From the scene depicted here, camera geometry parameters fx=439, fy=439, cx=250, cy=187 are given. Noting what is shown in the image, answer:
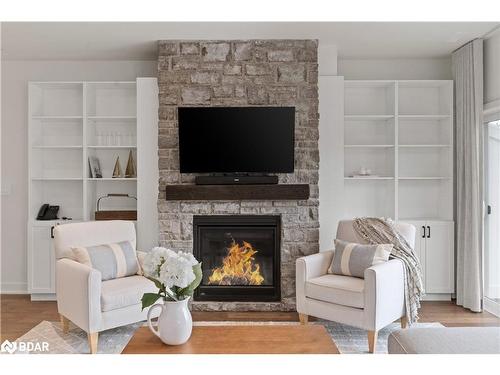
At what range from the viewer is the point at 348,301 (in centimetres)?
319

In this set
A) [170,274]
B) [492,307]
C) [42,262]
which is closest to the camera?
[170,274]

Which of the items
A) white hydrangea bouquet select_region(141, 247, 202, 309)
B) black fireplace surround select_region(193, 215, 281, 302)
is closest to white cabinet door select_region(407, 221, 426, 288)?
black fireplace surround select_region(193, 215, 281, 302)

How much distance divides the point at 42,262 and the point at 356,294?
3170 millimetres

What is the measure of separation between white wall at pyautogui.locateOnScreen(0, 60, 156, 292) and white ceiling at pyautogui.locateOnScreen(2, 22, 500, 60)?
4.8 inches

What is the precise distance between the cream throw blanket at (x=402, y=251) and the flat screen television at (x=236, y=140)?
861 mm

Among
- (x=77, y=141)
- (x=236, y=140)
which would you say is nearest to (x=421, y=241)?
(x=236, y=140)

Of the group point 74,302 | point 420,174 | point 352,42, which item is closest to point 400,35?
point 352,42

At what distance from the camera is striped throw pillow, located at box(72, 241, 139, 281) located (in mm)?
3320

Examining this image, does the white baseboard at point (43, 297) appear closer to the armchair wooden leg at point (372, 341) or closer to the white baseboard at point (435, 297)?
the armchair wooden leg at point (372, 341)

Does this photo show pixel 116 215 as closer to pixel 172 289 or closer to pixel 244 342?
pixel 172 289

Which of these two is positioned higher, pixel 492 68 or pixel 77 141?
pixel 492 68

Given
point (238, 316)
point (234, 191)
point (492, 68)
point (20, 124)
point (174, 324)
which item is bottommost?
point (238, 316)

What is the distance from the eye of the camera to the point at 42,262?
14.7 feet

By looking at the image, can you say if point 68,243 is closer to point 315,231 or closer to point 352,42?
point 315,231
